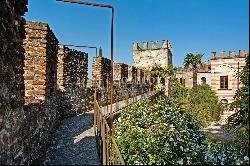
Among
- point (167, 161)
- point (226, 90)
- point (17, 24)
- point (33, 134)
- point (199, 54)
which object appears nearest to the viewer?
point (17, 24)

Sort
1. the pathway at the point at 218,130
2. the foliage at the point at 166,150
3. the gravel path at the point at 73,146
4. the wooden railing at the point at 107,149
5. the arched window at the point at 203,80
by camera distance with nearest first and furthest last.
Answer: the wooden railing at the point at 107,149 → the gravel path at the point at 73,146 → the foliage at the point at 166,150 → the pathway at the point at 218,130 → the arched window at the point at 203,80

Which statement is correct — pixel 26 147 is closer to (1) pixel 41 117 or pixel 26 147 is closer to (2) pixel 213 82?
(1) pixel 41 117

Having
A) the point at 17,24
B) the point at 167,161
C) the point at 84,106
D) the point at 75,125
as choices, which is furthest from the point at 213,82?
the point at 17,24

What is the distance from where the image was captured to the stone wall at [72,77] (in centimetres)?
1247

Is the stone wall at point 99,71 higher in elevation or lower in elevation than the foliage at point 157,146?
higher

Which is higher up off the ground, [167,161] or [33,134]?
[33,134]

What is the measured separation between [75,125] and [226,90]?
29.9 metres

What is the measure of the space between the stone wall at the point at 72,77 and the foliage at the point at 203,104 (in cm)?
1710

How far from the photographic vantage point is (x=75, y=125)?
10.3m

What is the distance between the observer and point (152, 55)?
37906mm

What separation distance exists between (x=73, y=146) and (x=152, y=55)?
102 ft

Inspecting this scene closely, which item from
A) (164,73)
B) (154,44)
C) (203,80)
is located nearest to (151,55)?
(154,44)

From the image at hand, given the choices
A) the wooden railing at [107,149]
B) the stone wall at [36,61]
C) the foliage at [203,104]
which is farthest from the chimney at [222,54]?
the wooden railing at [107,149]

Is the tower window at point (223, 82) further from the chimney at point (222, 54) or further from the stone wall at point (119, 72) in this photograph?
the stone wall at point (119, 72)
